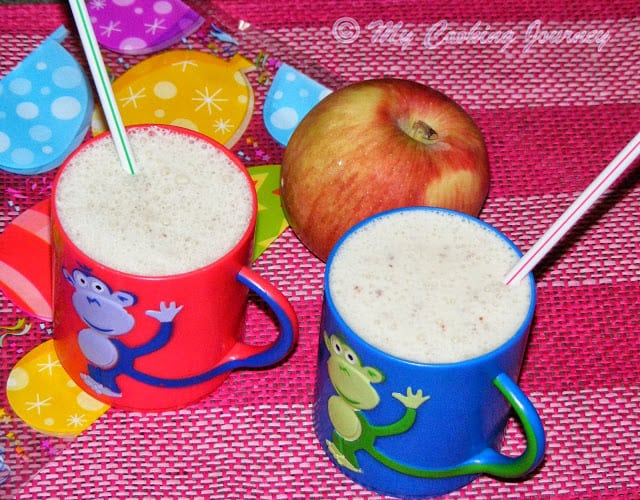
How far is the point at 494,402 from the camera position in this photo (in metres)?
0.68

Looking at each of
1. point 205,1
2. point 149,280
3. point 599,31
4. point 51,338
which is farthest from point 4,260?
point 599,31

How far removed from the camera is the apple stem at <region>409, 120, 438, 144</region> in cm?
83

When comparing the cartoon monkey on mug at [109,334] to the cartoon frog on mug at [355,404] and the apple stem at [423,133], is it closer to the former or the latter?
the cartoon frog on mug at [355,404]

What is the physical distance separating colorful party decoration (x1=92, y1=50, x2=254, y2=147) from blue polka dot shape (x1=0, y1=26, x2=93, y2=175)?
2cm

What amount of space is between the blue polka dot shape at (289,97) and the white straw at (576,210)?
323 mm

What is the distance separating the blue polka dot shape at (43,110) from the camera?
2.91ft

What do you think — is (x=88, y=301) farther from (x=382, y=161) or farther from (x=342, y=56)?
(x=342, y=56)

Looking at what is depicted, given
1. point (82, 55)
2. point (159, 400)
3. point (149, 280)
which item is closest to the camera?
point (149, 280)

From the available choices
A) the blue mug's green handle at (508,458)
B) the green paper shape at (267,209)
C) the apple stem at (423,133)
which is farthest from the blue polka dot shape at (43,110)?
the blue mug's green handle at (508,458)

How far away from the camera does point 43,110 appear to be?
0.91 metres

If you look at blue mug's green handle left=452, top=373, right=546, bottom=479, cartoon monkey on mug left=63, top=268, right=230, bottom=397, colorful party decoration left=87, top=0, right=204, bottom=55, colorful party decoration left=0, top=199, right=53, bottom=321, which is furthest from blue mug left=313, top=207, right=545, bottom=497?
colorful party decoration left=87, top=0, right=204, bottom=55

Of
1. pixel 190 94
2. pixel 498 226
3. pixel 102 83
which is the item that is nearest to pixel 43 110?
pixel 190 94

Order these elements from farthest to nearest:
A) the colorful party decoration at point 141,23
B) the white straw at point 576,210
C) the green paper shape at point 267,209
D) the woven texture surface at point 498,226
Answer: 1. the colorful party decoration at point 141,23
2. the green paper shape at point 267,209
3. the woven texture surface at point 498,226
4. the white straw at point 576,210

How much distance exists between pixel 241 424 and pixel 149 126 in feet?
0.72
